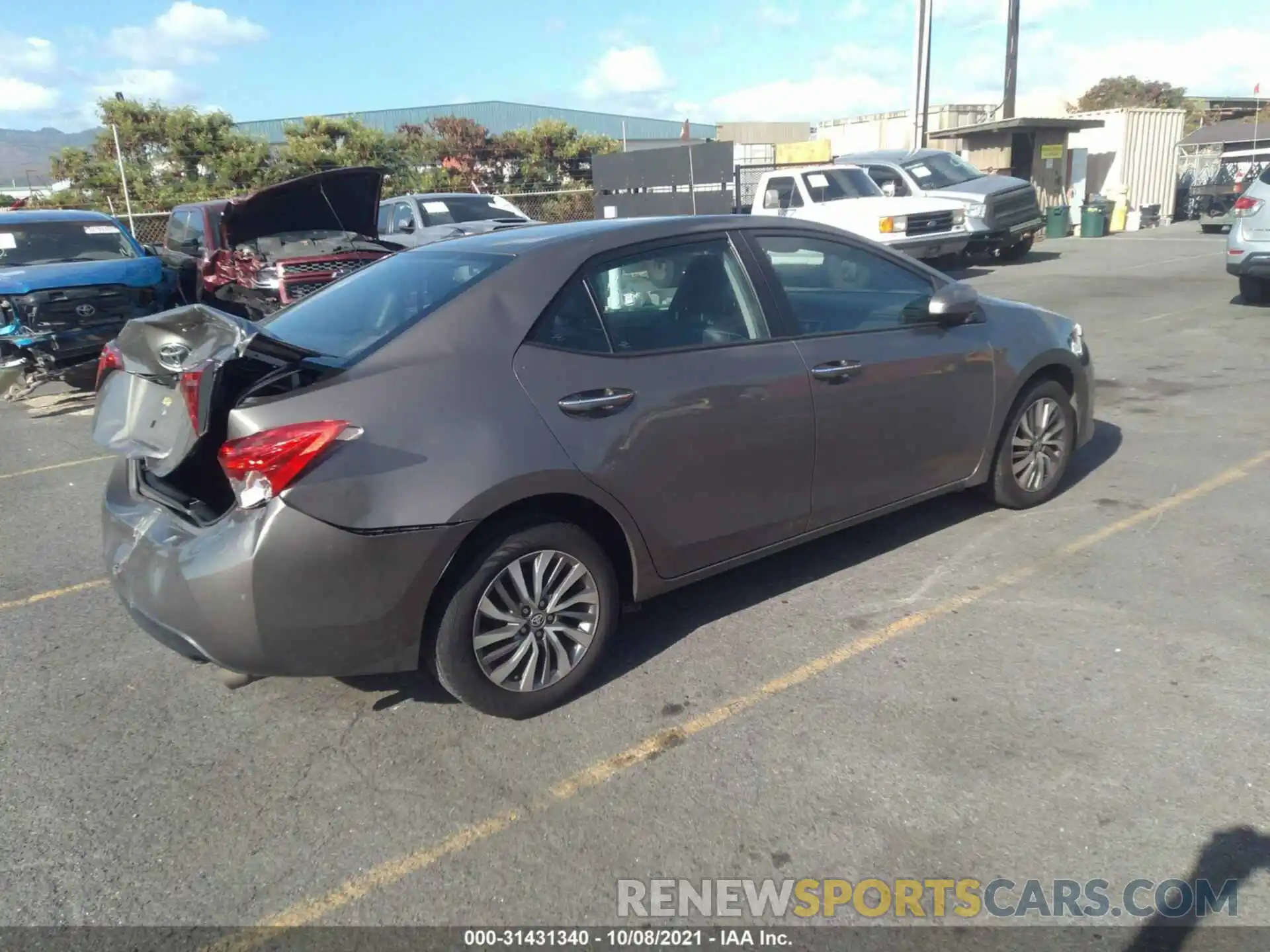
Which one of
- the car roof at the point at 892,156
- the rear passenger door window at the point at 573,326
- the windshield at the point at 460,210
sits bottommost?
the rear passenger door window at the point at 573,326

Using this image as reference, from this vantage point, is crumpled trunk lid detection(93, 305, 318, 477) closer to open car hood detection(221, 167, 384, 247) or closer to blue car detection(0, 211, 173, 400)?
blue car detection(0, 211, 173, 400)

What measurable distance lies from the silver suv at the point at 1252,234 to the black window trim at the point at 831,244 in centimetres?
841

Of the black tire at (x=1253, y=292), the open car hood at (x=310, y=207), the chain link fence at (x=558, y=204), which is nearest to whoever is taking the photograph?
the open car hood at (x=310, y=207)

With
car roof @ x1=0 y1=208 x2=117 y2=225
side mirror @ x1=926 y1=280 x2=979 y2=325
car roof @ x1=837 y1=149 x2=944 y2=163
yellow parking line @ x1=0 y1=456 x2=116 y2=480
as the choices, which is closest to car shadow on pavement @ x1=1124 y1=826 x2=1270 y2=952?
side mirror @ x1=926 y1=280 x2=979 y2=325

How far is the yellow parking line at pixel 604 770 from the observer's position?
8.82 feet

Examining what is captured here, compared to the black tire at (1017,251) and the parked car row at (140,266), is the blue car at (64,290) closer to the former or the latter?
the parked car row at (140,266)

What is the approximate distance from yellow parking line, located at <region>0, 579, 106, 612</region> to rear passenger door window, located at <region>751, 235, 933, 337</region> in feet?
11.9

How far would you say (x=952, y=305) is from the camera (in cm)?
466

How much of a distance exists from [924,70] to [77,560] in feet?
75.6

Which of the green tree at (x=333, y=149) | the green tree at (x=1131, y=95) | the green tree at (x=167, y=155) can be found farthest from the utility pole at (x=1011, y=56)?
the green tree at (x=1131, y=95)

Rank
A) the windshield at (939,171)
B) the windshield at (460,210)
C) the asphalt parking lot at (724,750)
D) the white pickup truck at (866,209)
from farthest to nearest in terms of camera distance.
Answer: the windshield at (939,171) → the white pickup truck at (866,209) → the windshield at (460,210) → the asphalt parking lot at (724,750)

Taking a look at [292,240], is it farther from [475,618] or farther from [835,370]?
[475,618]

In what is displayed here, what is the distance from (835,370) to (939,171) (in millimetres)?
16271

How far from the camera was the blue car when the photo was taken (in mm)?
9547
